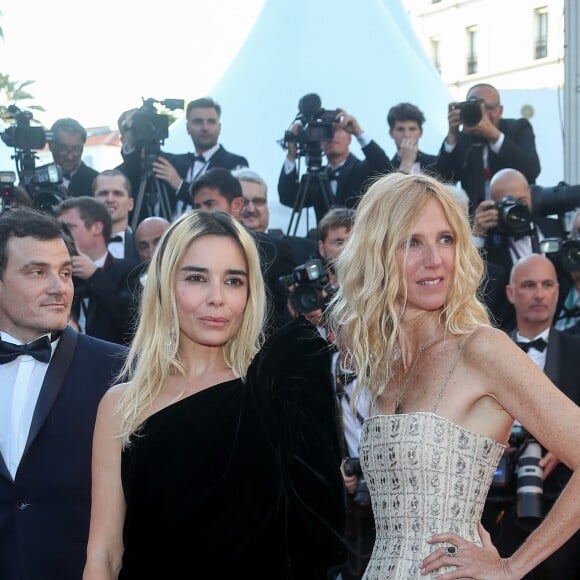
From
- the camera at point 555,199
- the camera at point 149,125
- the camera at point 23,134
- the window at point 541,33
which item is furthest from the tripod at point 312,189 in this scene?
the window at point 541,33

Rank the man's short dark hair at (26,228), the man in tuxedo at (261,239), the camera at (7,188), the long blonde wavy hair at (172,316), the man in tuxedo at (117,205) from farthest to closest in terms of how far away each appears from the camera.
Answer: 1. the man in tuxedo at (117,205)
2. the camera at (7,188)
3. the man in tuxedo at (261,239)
4. the man's short dark hair at (26,228)
5. the long blonde wavy hair at (172,316)

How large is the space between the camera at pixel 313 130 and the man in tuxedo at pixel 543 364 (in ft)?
6.54

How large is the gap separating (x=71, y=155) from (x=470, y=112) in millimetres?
2902

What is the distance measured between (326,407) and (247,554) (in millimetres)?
407

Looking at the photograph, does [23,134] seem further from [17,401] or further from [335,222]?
[17,401]

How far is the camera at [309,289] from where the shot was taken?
5164mm

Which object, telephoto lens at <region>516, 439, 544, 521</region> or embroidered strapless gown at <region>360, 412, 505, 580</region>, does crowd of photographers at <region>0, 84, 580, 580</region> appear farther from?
embroidered strapless gown at <region>360, 412, 505, 580</region>

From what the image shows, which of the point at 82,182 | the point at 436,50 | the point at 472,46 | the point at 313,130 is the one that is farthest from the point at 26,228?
the point at 436,50

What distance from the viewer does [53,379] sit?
3.80 m

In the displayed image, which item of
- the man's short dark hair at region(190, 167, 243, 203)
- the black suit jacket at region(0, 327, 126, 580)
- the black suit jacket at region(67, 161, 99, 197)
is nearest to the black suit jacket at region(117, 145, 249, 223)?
the black suit jacket at region(67, 161, 99, 197)

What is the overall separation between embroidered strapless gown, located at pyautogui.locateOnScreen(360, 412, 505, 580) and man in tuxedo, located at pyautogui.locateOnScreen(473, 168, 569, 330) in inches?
124

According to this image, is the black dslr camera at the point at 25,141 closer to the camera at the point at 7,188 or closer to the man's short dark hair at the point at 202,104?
the camera at the point at 7,188

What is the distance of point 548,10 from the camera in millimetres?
37500

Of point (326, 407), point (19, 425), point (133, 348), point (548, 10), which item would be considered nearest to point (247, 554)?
point (326, 407)
